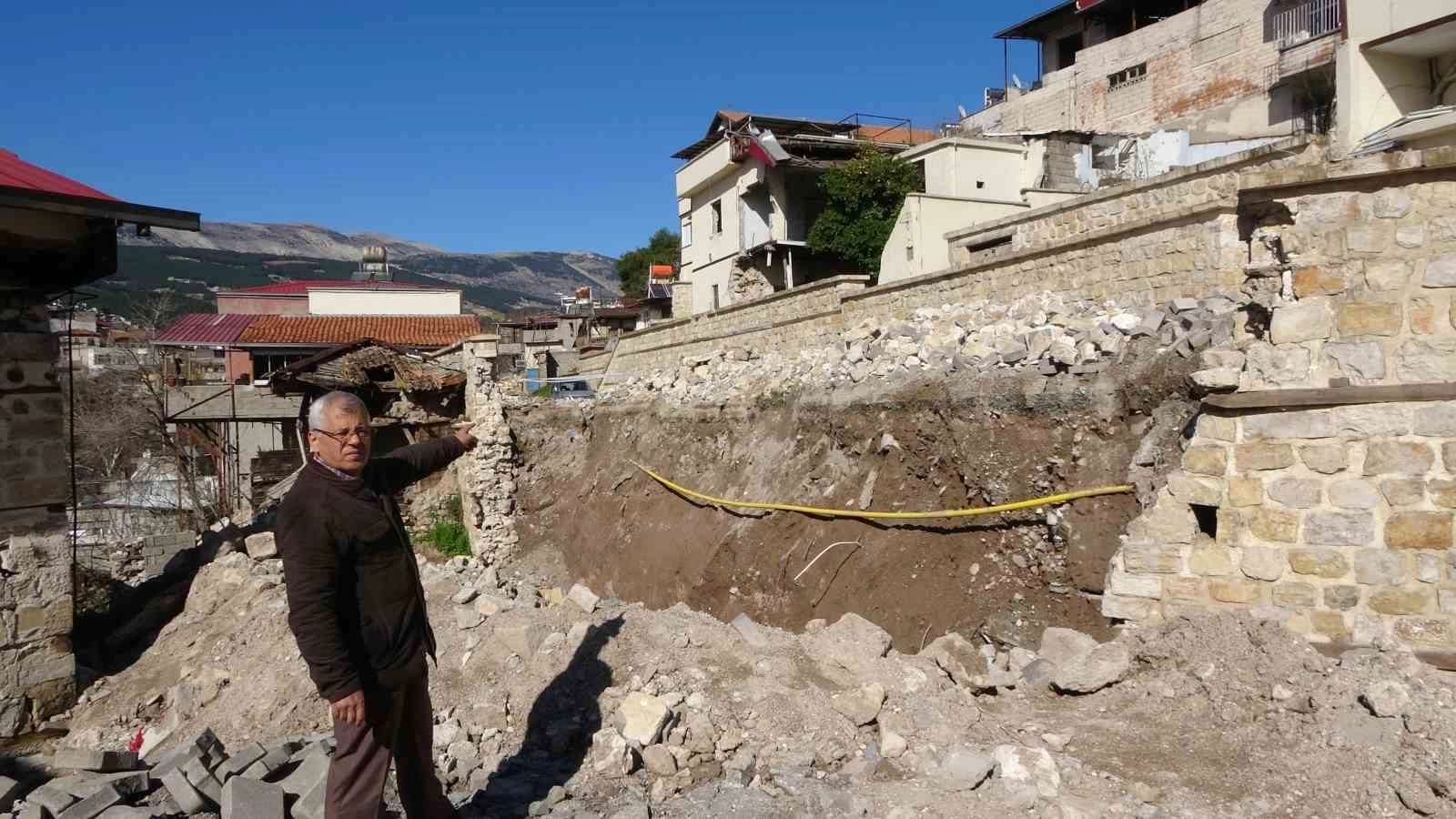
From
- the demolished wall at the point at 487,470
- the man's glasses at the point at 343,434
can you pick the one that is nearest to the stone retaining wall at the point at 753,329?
the demolished wall at the point at 487,470

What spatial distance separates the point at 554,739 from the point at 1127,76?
84.2 ft

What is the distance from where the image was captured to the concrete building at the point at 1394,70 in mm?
13531

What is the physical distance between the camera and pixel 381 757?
3.44 metres

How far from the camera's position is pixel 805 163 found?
80.1ft

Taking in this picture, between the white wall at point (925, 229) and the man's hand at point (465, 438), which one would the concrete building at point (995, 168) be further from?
the man's hand at point (465, 438)

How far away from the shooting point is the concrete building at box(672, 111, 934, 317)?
81.9ft

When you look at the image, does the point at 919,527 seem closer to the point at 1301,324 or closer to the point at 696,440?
the point at 1301,324

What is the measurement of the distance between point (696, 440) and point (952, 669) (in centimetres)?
803

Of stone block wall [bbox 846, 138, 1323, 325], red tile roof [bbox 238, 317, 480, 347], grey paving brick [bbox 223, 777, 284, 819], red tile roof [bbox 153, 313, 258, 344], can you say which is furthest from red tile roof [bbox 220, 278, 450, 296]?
grey paving brick [bbox 223, 777, 284, 819]

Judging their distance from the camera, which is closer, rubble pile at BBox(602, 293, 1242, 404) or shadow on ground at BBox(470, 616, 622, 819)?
shadow on ground at BBox(470, 616, 622, 819)

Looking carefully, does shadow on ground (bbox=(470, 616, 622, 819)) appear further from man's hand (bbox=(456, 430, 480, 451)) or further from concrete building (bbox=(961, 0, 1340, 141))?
concrete building (bbox=(961, 0, 1340, 141))

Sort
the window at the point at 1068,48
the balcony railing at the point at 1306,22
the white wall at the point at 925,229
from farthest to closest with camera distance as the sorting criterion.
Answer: the window at the point at 1068,48 → the balcony railing at the point at 1306,22 → the white wall at the point at 925,229

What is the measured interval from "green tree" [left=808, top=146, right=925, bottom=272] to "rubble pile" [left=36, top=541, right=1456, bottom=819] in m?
17.9

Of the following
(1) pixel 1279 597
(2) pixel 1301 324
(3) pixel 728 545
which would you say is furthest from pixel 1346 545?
(3) pixel 728 545
